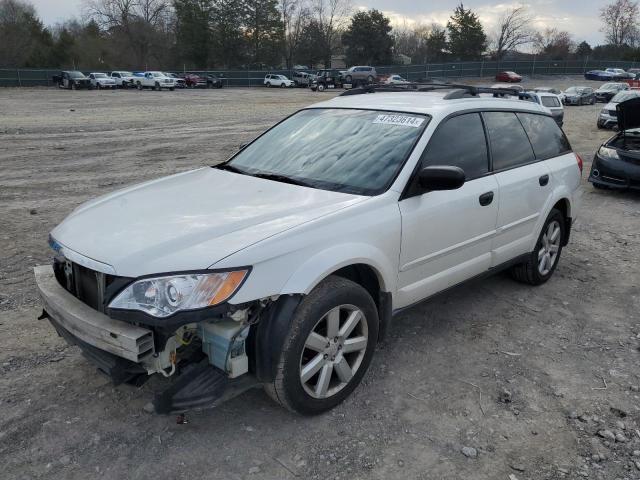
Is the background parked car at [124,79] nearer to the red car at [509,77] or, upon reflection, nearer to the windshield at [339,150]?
the red car at [509,77]

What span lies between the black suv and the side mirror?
45678mm

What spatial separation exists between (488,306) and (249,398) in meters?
2.40

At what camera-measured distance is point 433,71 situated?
64.8 meters

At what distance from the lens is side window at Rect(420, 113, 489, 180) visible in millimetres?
3666

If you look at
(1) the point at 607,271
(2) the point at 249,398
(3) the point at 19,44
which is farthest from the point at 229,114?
(3) the point at 19,44

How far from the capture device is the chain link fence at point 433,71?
4788 cm

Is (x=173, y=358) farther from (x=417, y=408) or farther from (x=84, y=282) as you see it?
(x=417, y=408)

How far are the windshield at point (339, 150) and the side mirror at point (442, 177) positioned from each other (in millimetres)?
213

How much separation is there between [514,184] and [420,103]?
3.37ft

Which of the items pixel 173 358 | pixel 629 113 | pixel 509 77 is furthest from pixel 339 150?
pixel 509 77

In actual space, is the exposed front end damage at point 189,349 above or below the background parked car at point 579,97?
below

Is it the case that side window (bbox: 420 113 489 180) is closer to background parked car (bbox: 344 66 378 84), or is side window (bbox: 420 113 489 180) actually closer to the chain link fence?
background parked car (bbox: 344 66 378 84)

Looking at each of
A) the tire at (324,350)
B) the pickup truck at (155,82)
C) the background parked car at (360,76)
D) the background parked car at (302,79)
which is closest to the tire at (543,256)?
the tire at (324,350)

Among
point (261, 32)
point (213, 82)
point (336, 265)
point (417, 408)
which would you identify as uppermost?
point (261, 32)
